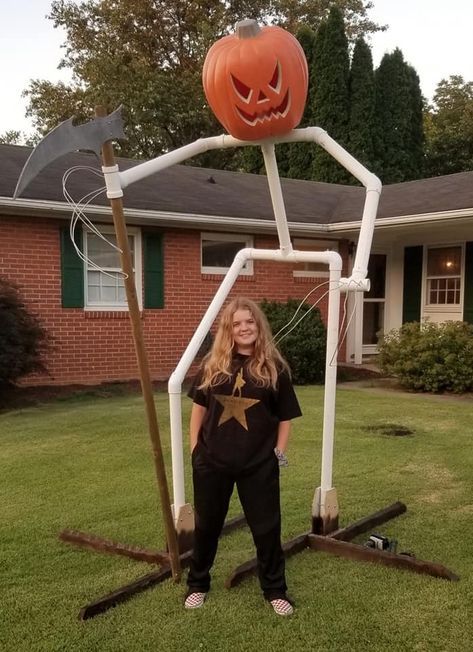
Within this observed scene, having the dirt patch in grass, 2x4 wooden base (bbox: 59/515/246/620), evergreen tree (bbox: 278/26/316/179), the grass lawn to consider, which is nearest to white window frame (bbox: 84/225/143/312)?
the grass lawn

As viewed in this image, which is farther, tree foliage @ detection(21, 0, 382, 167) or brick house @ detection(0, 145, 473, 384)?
tree foliage @ detection(21, 0, 382, 167)

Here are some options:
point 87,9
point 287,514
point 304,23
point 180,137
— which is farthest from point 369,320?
point 87,9

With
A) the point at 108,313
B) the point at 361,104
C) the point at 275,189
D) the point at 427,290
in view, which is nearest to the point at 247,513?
the point at 275,189

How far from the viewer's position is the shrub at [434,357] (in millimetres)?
8883

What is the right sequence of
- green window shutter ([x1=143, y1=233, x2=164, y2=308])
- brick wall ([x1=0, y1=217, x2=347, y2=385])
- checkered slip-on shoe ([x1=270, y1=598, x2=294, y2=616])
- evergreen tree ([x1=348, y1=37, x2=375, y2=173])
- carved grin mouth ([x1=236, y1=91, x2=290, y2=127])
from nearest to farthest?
1. checkered slip-on shoe ([x1=270, y1=598, x2=294, y2=616])
2. carved grin mouth ([x1=236, y1=91, x2=290, y2=127])
3. brick wall ([x1=0, y1=217, x2=347, y2=385])
4. green window shutter ([x1=143, y1=233, x2=164, y2=308])
5. evergreen tree ([x1=348, y1=37, x2=375, y2=173])

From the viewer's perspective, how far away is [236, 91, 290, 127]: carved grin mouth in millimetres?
2895

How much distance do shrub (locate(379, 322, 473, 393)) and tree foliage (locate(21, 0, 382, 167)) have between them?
57.6ft

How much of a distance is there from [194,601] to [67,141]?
2073mm

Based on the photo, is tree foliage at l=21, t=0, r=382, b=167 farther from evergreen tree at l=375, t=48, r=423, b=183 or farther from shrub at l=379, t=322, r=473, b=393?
shrub at l=379, t=322, r=473, b=393

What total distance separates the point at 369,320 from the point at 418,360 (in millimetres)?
3853

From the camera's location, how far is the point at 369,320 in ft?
42.5

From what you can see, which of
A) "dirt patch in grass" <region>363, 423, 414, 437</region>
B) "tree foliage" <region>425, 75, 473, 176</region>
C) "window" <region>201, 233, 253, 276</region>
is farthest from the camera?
"tree foliage" <region>425, 75, 473, 176</region>

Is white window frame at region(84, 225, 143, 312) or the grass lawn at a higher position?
white window frame at region(84, 225, 143, 312)

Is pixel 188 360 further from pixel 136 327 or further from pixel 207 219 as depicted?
pixel 207 219
